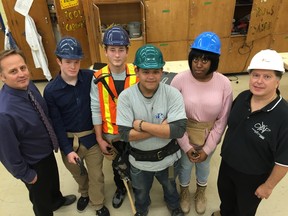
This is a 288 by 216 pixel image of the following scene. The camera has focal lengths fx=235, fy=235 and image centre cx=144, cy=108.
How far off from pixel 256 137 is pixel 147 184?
84cm

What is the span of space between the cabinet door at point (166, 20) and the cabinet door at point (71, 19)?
3.38 feet

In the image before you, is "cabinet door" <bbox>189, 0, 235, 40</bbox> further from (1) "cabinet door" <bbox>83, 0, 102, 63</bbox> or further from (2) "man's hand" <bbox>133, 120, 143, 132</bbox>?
(2) "man's hand" <bbox>133, 120, 143, 132</bbox>

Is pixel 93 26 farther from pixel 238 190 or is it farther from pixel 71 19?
pixel 238 190

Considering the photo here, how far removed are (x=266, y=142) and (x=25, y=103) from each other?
55.0 inches

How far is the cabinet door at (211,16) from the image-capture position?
11.8ft

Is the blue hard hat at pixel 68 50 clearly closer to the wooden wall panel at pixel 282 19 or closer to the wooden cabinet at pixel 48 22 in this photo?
the wooden cabinet at pixel 48 22

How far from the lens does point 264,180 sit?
1408 millimetres

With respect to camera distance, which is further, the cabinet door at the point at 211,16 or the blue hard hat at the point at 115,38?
the cabinet door at the point at 211,16

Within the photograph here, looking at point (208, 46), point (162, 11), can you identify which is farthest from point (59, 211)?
point (162, 11)

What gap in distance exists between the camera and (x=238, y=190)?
1.53 meters

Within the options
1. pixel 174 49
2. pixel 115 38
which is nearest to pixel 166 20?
pixel 174 49

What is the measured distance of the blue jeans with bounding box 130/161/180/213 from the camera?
167 centimetres

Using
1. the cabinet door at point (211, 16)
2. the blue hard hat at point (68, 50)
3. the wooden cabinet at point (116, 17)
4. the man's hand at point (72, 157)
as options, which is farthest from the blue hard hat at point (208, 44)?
the cabinet door at point (211, 16)

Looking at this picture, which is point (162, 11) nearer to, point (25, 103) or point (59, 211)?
point (25, 103)
